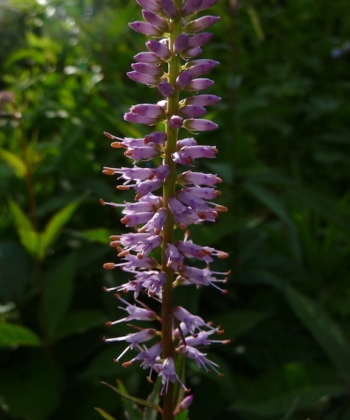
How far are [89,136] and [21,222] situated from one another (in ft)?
5.63

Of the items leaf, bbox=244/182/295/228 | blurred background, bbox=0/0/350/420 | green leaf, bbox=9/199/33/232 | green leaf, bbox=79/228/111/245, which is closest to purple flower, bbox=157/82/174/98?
blurred background, bbox=0/0/350/420

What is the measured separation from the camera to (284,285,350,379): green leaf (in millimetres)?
2260

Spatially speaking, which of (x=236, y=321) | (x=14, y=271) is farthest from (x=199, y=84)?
(x=14, y=271)

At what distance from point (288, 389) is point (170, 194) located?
4.59 feet

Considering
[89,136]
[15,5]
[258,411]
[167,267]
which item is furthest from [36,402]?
[15,5]

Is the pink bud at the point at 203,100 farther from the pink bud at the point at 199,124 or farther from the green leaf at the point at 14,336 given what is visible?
the green leaf at the point at 14,336

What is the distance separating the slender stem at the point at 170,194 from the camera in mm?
1224

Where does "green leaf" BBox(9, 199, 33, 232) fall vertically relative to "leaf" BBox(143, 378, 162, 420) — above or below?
above

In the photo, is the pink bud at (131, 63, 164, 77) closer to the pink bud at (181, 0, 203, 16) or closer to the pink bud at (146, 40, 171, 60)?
the pink bud at (146, 40, 171, 60)

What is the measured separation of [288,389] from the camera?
2.29 m

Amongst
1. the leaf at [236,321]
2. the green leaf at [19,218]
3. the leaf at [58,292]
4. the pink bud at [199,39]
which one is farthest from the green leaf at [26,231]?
the pink bud at [199,39]

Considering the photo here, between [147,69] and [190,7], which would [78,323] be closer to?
[147,69]

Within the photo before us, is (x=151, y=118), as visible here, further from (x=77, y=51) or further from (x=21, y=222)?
(x=77, y=51)

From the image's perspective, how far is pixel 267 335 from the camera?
2895 millimetres
